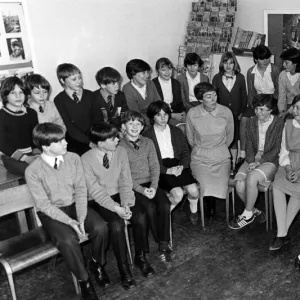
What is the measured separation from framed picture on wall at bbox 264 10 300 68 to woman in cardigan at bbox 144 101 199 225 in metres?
2.23

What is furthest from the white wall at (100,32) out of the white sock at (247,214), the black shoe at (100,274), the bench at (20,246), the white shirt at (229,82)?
the white sock at (247,214)

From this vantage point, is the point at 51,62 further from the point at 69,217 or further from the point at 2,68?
the point at 69,217

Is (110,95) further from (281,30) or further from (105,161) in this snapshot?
(281,30)

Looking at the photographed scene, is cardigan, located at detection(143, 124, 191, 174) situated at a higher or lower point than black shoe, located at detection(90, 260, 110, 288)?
higher

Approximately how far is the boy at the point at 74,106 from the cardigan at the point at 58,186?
3.32 ft

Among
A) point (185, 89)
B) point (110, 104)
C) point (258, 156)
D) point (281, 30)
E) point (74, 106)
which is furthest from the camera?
point (281, 30)

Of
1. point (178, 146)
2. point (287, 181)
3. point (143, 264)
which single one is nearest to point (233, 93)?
point (178, 146)

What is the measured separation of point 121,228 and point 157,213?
0.41 meters

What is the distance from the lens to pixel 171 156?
12.8 feet

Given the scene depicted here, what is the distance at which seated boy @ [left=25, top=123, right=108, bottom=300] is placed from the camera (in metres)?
2.92

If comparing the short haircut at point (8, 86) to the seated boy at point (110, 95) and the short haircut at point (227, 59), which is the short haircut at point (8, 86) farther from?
the short haircut at point (227, 59)

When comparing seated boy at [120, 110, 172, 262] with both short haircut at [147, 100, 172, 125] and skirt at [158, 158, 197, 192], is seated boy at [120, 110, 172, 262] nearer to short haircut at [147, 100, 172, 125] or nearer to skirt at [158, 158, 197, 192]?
skirt at [158, 158, 197, 192]

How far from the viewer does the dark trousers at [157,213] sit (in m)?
3.34

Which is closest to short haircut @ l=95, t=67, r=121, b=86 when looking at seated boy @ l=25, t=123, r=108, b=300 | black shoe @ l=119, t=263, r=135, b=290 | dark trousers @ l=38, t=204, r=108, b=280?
seated boy @ l=25, t=123, r=108, b=300
